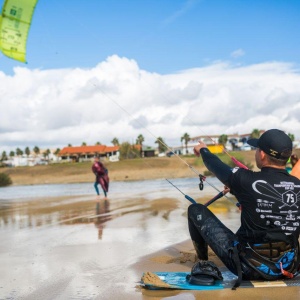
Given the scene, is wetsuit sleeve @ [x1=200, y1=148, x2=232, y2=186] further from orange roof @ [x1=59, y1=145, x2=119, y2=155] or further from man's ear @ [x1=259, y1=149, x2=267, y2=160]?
orange roof @ [x1=59, y1=145, x2=119, y2=155]

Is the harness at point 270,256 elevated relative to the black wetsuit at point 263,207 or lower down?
lower down

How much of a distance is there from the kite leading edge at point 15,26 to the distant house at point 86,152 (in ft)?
343

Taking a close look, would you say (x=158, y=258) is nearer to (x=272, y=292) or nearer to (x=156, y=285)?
(x=156, y=285)

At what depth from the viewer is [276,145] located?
4.45m

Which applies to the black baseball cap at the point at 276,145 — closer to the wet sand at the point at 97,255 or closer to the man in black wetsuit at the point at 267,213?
the man in black wetsuit at the point at 267,213

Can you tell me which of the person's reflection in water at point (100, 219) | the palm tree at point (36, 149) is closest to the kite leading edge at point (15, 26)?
the person's reflection in water at point (100, 219)

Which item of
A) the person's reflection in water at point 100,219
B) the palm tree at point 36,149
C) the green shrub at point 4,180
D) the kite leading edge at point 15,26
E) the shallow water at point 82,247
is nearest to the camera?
the shallow water at point 82,247

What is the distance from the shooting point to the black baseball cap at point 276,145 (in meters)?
4.46

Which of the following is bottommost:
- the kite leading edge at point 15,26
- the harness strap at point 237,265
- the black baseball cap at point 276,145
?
the harness strap at point 237,265

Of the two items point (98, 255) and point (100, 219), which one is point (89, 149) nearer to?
point (100, 219)

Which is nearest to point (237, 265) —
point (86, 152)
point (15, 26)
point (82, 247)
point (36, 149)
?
point (82, 247)

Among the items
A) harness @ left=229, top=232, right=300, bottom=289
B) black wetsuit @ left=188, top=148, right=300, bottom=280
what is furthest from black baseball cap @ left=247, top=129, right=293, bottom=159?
harness @ left=229, top=232, right=300, bottom=289

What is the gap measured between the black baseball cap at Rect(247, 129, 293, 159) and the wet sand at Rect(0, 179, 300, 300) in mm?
1195

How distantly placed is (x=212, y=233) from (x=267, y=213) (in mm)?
690
